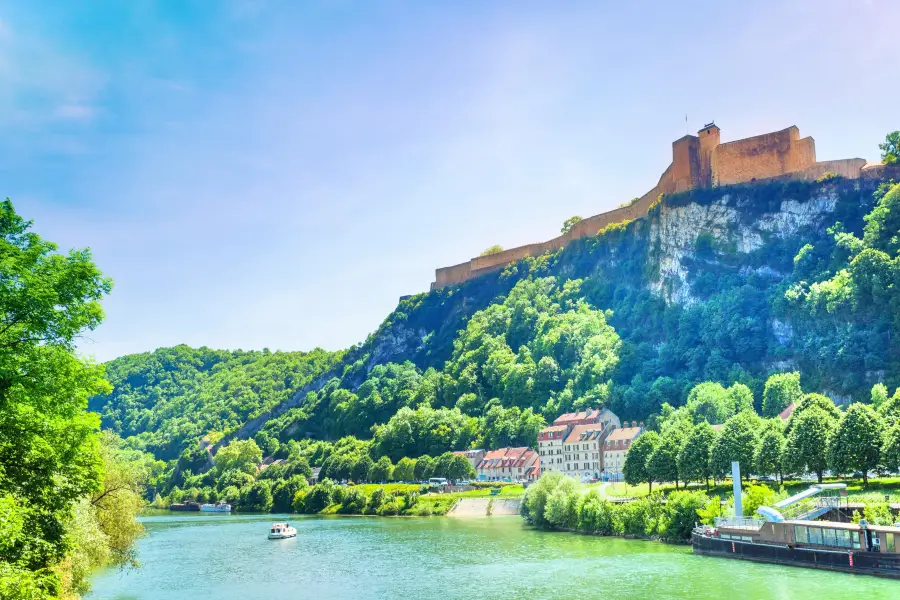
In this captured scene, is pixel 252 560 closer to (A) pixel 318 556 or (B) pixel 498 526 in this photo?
(A) pixel 318 556

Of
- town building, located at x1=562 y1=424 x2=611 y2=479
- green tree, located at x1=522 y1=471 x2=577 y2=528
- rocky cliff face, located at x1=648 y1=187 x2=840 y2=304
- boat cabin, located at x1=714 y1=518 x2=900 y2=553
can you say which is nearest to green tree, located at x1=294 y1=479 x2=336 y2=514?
town building, located at x1=562 y1=424 x2=611 y2=479

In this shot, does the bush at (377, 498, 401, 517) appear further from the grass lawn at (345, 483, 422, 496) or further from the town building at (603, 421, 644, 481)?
the town building at (603, 421, 644, 481)

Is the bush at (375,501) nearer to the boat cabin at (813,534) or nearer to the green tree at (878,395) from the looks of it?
the green tree at (878,395)

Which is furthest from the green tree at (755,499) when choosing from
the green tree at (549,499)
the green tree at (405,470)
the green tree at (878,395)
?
the green tree at (405,470)

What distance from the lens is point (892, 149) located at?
9688 centimetres

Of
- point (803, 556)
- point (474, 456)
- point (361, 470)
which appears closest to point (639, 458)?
point (803, 556)

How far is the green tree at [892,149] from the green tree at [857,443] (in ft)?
193

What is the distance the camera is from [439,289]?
570 ft

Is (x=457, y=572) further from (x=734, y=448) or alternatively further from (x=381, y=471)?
(x=381, y=471)

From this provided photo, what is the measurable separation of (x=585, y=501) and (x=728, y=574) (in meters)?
22.4

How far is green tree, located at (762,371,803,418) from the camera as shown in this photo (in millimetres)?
79062

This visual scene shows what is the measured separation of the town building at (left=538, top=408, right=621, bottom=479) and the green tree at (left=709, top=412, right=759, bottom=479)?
35780 mm

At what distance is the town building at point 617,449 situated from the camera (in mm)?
88750

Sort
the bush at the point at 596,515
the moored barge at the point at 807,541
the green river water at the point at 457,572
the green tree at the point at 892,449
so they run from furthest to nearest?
the bush at the point at 596,515
the green tree at the point at 892,449
the moored barge at the point at 807,541
the green river water at the point at 457,572
